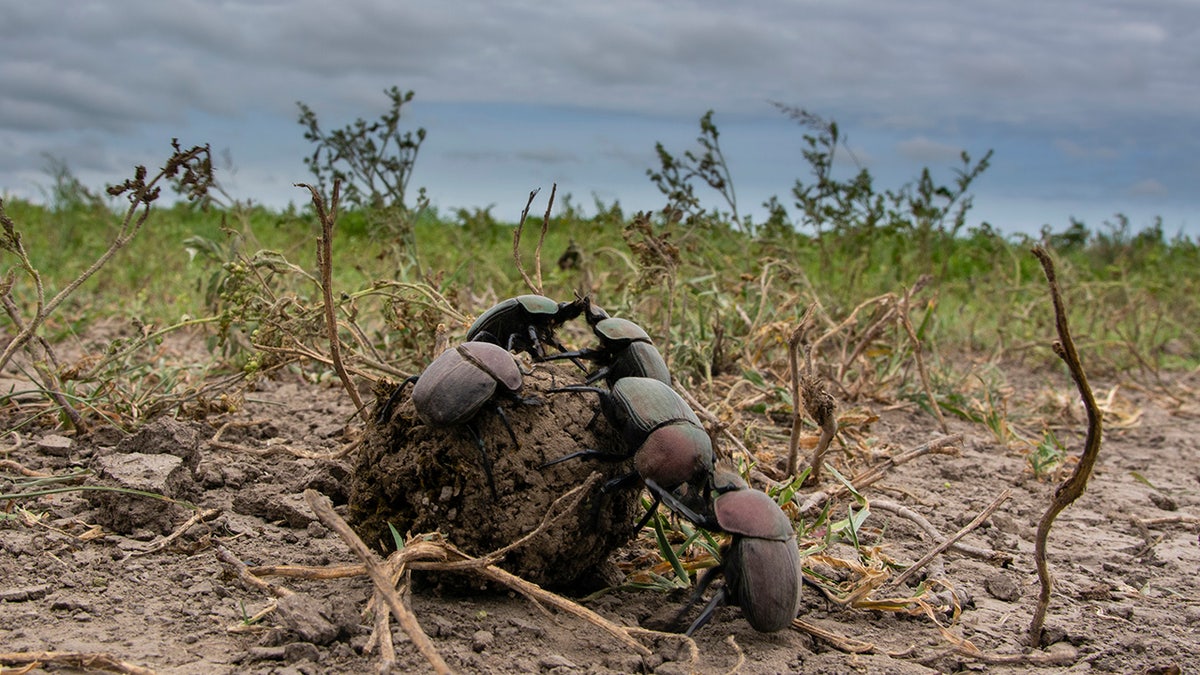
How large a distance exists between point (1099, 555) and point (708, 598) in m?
1.61

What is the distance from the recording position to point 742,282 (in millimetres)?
5715

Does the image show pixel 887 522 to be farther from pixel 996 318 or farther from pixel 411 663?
pixel 996 318

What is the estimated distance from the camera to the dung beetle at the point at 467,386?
2.37 metres

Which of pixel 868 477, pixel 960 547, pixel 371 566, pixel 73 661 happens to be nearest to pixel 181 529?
pixel 73 661

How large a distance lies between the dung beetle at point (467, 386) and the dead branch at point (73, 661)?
809mm

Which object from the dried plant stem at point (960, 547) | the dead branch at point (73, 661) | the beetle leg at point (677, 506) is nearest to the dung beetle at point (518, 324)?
the beetle leg at point (677, 506)

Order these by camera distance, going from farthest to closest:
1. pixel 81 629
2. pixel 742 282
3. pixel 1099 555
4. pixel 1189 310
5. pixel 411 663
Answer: pixel 1189 310 < pixel 742 282 < pixel 1099 555 < pixel 81 629 < pixel 411 663

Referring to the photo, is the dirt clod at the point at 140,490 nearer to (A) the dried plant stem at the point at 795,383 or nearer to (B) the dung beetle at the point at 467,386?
(B) the dung beetle at the point at 467,386

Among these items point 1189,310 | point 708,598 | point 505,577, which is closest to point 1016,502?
point 708,598

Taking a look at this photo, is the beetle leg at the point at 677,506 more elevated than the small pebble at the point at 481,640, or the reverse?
the beetle leg at the point at 677,506

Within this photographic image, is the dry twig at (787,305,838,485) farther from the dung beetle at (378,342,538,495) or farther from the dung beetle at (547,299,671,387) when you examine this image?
the dung beetle at (378,342,538,495)

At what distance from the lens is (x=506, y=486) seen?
243cm

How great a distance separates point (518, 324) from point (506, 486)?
0.77 metres

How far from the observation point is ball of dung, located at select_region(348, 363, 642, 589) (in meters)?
2.43
